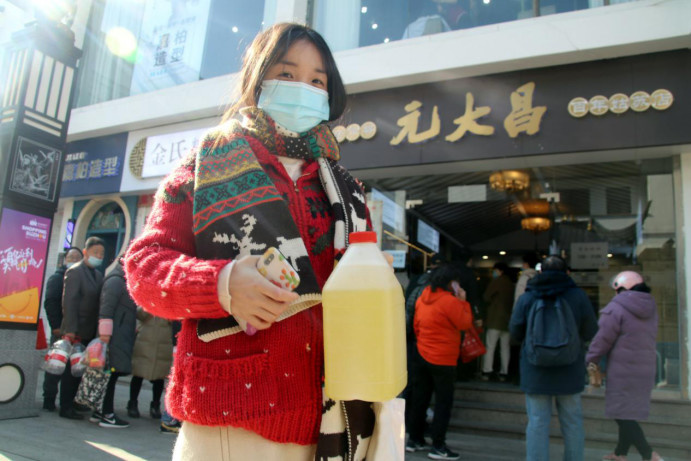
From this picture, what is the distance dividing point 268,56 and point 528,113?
6226 mm

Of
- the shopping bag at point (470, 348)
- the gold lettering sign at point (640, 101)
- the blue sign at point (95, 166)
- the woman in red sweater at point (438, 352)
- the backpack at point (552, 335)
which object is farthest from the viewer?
the blue sign at point (95, 166)

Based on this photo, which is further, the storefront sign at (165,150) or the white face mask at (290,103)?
the storefront sign at (165,150)

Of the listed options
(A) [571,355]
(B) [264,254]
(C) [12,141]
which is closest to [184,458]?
(B) [264,254]

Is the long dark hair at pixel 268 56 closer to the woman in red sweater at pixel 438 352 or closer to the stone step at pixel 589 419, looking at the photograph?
the woman in red sweater at pixel 438 352

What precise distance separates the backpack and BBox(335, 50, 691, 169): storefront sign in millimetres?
2950

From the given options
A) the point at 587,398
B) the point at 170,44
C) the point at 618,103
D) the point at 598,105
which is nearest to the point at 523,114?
the point at 598,105

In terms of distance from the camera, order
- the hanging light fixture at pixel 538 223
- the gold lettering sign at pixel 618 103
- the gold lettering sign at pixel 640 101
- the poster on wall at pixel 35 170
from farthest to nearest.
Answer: the hanging light fixture at pixel 538 223, the gold lettering sign at pixel 618 103, the gold lettering sign at pixel 640 101, the poster on wall at pixel 35 170

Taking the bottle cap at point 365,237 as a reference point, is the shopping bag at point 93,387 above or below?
below

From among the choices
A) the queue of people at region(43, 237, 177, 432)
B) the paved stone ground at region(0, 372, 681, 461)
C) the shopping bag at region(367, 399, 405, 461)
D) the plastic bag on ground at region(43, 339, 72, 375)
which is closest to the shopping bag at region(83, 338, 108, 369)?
the queue of people at region(43, 237, 177, 432)

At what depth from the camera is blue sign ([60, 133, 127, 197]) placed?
1082 centimetres

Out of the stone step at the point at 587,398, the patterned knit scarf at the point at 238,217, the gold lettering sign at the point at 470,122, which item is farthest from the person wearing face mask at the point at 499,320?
the patterned knit scarf at the point at 238,217

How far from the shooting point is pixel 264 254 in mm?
1031

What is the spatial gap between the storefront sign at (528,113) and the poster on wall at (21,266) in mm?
4146

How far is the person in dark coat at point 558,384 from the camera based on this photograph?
4406 mm
